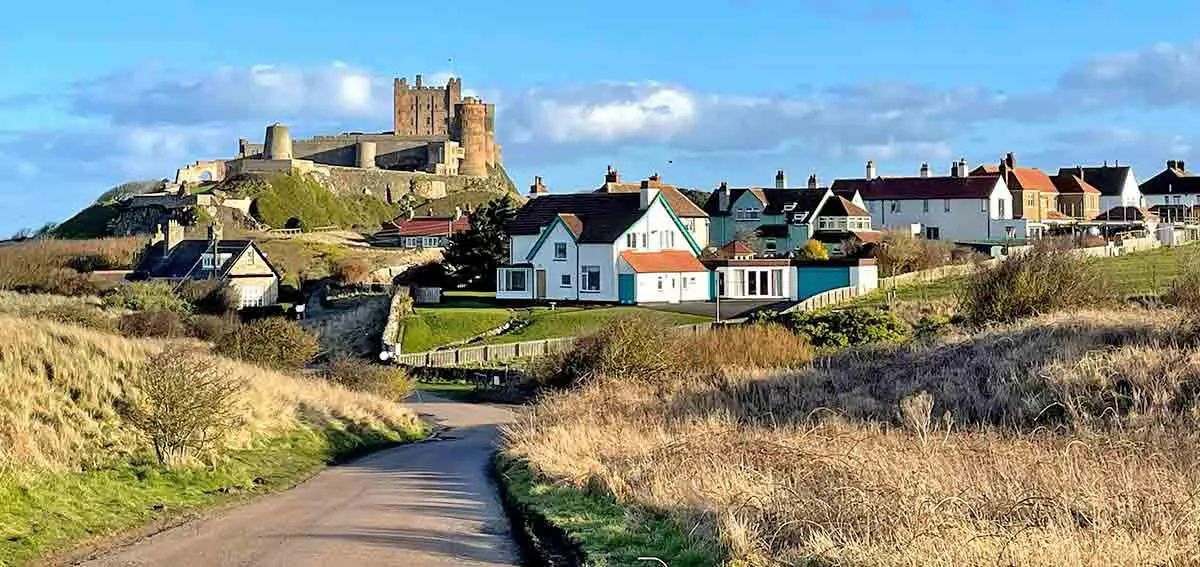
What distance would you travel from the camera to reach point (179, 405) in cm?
2067

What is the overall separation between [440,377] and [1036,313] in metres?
21.1

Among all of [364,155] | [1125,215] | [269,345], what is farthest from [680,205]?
[364,155]

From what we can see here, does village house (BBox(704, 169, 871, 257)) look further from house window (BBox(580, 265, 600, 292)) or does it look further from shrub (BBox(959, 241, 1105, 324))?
shrub (BBox(959, 241, 1105, 324))

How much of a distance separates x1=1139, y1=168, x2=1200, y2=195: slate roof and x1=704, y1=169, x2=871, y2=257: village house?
114 ft

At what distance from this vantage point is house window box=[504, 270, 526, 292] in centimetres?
6662

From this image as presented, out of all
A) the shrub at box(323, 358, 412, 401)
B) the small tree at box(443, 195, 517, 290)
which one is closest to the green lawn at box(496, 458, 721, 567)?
the shrub at box(323, 358, 412, 401)

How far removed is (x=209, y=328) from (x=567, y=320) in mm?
16147

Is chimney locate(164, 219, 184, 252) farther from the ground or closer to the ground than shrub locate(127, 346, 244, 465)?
farther from the ground

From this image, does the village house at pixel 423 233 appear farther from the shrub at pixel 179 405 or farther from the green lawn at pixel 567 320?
the shrub at pixel 179 405

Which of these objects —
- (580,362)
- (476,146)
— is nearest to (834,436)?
(580,362)

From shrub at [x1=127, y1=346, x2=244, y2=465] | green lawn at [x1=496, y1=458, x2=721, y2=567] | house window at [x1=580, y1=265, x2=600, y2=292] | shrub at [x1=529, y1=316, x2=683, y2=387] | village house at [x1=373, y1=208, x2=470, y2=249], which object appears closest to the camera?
green lawn at [x1=496, y1=458, x2=721, y2=567]

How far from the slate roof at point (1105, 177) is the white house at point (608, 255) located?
4631 cm

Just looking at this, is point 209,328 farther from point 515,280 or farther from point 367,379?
point 515,280

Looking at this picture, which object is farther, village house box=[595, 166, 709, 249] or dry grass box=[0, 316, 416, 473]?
village house box=[595, 166, 709, 249]
